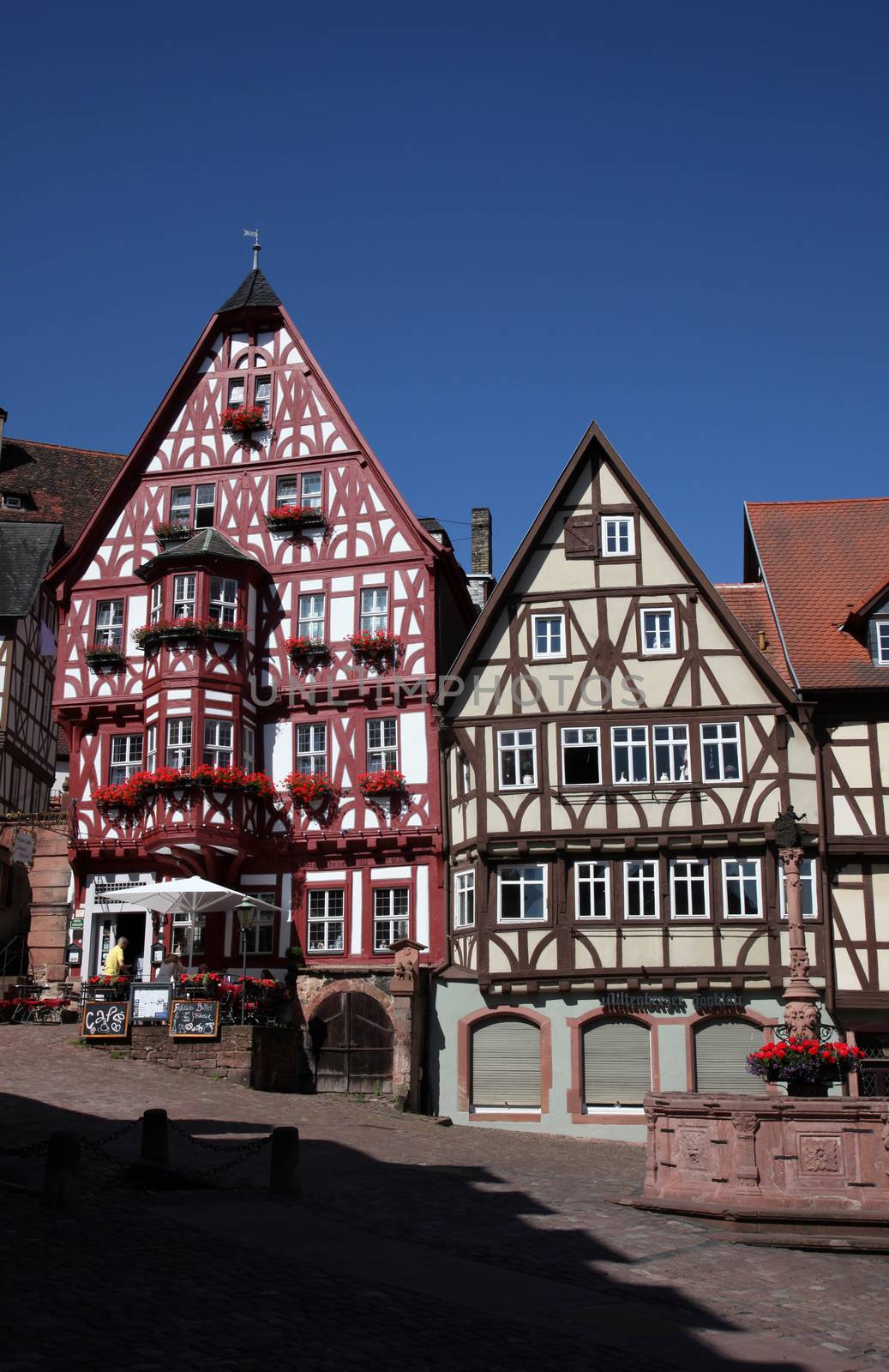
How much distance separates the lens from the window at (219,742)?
32.8 metres

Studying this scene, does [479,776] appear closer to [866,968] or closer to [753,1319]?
[866,968]

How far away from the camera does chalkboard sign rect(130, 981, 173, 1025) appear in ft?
91.0

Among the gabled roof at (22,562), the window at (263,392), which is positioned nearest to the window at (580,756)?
the window at (263,392)

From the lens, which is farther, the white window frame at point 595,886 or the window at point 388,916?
the window at point 388,916

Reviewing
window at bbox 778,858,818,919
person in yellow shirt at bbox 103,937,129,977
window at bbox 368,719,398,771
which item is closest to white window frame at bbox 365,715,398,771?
window at bbox 368,719,398,771

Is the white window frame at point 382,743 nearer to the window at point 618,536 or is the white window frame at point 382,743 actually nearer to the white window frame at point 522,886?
the white window frame at point 522,886

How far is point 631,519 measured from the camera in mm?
32500

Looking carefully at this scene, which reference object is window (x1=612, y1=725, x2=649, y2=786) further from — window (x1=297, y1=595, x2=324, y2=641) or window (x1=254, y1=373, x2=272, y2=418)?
window (x1=254, y1=373, x2=272, y2=418)

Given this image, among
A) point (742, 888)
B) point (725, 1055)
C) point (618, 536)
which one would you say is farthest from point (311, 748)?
point (725, 1055)

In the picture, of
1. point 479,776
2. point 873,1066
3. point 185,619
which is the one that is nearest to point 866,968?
point 873,1066

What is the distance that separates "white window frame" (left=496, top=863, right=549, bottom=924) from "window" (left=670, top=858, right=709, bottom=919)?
2.55 m

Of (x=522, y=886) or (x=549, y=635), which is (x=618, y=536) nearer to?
(x=549, y=635)

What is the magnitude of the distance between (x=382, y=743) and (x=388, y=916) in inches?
149

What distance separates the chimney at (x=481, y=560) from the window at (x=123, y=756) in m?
12.5
